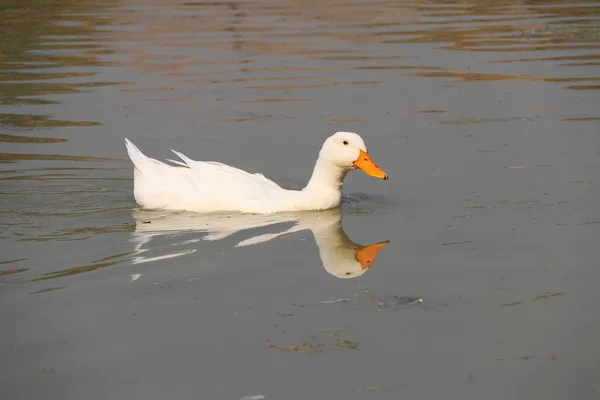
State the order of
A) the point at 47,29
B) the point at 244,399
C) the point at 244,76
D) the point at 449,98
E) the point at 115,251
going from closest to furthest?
the point at 244,399 < the point at 115,251 < the point at 449,98 < the point at 244,76 < the point at 47,29

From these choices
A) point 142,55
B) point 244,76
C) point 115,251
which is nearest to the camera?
point 115,251

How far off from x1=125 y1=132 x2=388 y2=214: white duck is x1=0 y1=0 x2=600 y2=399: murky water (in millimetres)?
155

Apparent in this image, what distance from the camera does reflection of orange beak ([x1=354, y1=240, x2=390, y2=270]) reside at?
9.13 meters

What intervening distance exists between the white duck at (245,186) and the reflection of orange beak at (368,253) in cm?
109

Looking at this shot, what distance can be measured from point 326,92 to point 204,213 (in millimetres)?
6484

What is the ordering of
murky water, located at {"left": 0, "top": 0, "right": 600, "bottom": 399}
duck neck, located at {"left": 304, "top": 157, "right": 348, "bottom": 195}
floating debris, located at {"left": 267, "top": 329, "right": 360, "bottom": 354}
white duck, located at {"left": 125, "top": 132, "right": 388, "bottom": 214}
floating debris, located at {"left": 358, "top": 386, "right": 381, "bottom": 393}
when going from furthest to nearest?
duck neck, located at {"left": 304, "top": 157, "right": 348, "bottom": 195}
white duck, located at {"left": 125, "top": 132, "right": 388, "bottom": 214}
floating debris, located at {"left": 267, "top": 329, "right": 360, "bottom": 354}
murky water, located at {"left": 0, "top": 0, "right": 600, "bottom": 399}
floating debris, located at {"left": 358, "top": 386, "right": 381, "bottom": 393}

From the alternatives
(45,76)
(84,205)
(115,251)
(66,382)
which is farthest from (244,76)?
(66,382)

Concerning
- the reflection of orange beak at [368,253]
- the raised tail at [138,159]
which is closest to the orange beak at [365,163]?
the reflection of orange beak at [368,253]

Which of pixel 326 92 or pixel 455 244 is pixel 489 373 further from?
pixel 326 92

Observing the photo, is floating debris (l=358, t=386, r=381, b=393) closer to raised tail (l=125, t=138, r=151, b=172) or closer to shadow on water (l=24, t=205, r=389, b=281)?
shadow on water (l=24, t=205, r=389, b=281)

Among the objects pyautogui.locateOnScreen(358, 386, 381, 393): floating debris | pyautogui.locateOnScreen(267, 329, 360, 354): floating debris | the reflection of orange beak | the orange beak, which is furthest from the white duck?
pyautogui.locateOnScreen(358, 386, 381, 393): floating debris

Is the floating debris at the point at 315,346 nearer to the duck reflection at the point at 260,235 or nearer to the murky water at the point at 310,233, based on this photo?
the murky water at the point at 310,233

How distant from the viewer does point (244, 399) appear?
20.8 ft

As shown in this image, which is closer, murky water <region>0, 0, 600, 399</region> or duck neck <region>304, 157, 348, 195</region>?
murky water <region>0, 0, 600, 399</region>
